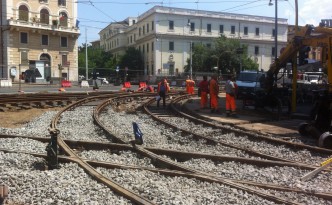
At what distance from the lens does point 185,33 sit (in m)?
81.6

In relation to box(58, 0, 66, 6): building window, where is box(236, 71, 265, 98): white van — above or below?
below

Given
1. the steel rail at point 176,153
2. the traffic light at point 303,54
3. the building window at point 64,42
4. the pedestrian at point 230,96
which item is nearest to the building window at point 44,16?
the building window at point 64,42

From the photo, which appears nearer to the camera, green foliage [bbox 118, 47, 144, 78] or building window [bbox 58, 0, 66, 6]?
building window [bbox 58, 0, 66, 6]

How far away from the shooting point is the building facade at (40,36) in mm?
60250

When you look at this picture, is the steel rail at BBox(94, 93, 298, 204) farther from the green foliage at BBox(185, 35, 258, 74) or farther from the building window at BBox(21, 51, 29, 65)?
the green foliage at BBox(185, 35, 258, 74)

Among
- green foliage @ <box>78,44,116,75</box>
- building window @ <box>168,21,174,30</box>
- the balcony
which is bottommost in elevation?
green foliage @ <box>78,44,116,75</box>

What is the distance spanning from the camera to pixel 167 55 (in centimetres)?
8138

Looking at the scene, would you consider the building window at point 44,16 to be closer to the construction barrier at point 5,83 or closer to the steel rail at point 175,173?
the construction barrier at point 5,83

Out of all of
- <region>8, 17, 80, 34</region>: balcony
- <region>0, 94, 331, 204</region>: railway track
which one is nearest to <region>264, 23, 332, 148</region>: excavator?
<region>0, 94, 331, 204</region>: railway track

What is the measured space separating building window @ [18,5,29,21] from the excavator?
53426 millimetres

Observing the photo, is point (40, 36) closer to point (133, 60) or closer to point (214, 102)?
point (133, 60)

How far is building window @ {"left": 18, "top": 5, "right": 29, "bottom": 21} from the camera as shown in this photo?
6150 cm

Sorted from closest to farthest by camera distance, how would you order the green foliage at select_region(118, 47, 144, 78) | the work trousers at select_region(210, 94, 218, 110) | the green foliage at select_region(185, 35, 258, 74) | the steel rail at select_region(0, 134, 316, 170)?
the steel rail at select_region(0, 134, 316, 170)
the work trousers at select_region(210, 94, 218, 110)
the green foliage at select_region(185, 35, 258, 74)
the green foliage at select_region(118, 47, 144, 78)

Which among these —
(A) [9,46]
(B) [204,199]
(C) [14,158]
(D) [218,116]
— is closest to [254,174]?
(B) [204,199]
